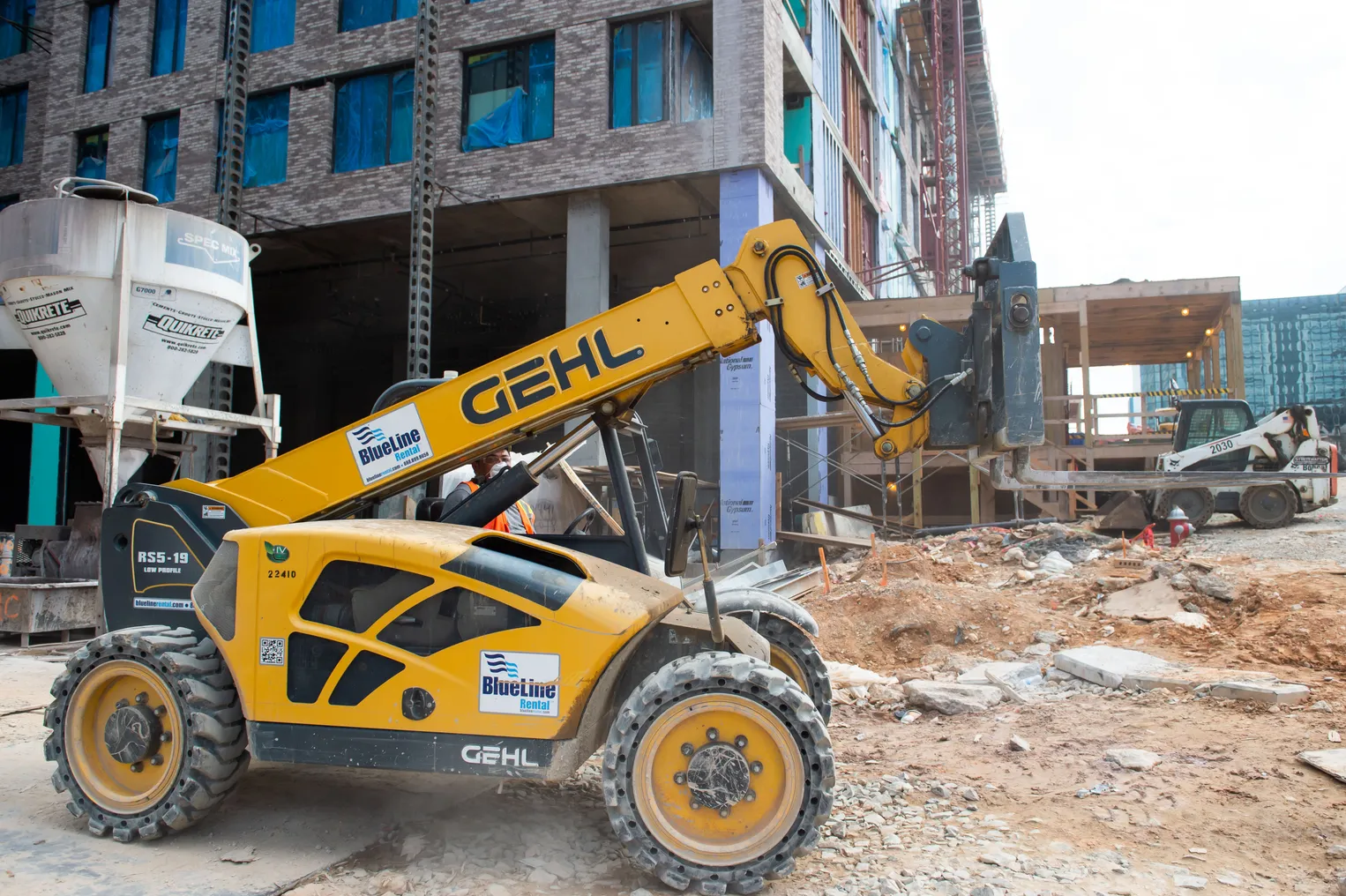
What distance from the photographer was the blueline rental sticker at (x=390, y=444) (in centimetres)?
509

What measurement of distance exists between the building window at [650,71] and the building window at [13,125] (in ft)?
63.1

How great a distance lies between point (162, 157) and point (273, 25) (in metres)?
4.51

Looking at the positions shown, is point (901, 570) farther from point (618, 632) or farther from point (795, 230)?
point (618, 632)

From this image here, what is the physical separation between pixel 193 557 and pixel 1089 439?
2132 centimetres

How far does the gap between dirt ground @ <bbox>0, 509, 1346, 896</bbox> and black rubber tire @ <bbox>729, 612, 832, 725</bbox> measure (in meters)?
0.46

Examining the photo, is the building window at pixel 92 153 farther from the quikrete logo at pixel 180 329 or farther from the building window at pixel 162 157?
the quikrete logo at pixel 180 329

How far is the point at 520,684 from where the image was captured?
4.15 meters

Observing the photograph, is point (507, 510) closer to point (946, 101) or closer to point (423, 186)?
point (423, 186)

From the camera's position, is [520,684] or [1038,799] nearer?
[520,684]

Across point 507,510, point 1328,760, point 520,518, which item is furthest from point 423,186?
point 1328,760

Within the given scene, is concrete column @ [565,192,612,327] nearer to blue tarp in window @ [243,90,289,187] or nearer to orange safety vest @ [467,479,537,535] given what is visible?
blue tarp in window @ [243,90,289,187]

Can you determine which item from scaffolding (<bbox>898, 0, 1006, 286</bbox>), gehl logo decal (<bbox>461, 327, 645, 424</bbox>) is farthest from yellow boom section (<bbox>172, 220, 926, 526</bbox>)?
scaffolding (<bbox>898, 0, 1006, 286</bbox>)

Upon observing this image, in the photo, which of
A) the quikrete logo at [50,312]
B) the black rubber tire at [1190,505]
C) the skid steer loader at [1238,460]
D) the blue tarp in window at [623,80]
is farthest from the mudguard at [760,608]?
the blue tarp in window at [623,80]

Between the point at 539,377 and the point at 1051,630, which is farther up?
the point at 539,377
